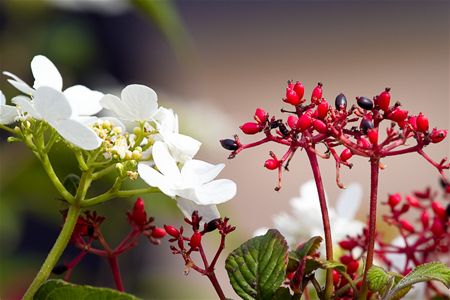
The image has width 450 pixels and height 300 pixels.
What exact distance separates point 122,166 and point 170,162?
31 mm

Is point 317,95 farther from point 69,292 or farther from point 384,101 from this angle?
point 69,292

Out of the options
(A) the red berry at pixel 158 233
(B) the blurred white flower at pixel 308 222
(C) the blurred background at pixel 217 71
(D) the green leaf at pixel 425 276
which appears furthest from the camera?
(C) the blurred background at pixel 217 71

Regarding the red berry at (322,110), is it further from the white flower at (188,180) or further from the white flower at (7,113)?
the white flower at (7,113)

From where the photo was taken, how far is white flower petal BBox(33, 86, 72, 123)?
1.63 ft

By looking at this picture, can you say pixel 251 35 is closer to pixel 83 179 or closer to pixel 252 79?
pixel 252 79

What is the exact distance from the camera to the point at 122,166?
1.72 ft

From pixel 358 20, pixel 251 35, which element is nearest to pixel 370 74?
pixel 358 20

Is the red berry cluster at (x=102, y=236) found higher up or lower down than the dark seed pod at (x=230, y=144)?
lower down

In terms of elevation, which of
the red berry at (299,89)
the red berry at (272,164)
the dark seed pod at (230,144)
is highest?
the red berry at (299,89)

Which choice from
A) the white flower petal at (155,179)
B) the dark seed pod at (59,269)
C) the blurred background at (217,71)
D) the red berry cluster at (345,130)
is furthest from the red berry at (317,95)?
the blurred background at (217,71)

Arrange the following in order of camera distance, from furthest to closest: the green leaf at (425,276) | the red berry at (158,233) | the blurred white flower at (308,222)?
the blurred white flower at (308,222), the red berry at (158,233), the green leaf at (425,276)

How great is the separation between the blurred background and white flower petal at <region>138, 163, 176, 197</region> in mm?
796

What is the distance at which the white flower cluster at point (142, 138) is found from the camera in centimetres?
50

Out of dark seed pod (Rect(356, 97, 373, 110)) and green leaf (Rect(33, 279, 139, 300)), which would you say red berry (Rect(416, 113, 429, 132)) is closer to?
dark seed pod (Rect(356, 97, 373, 110))
